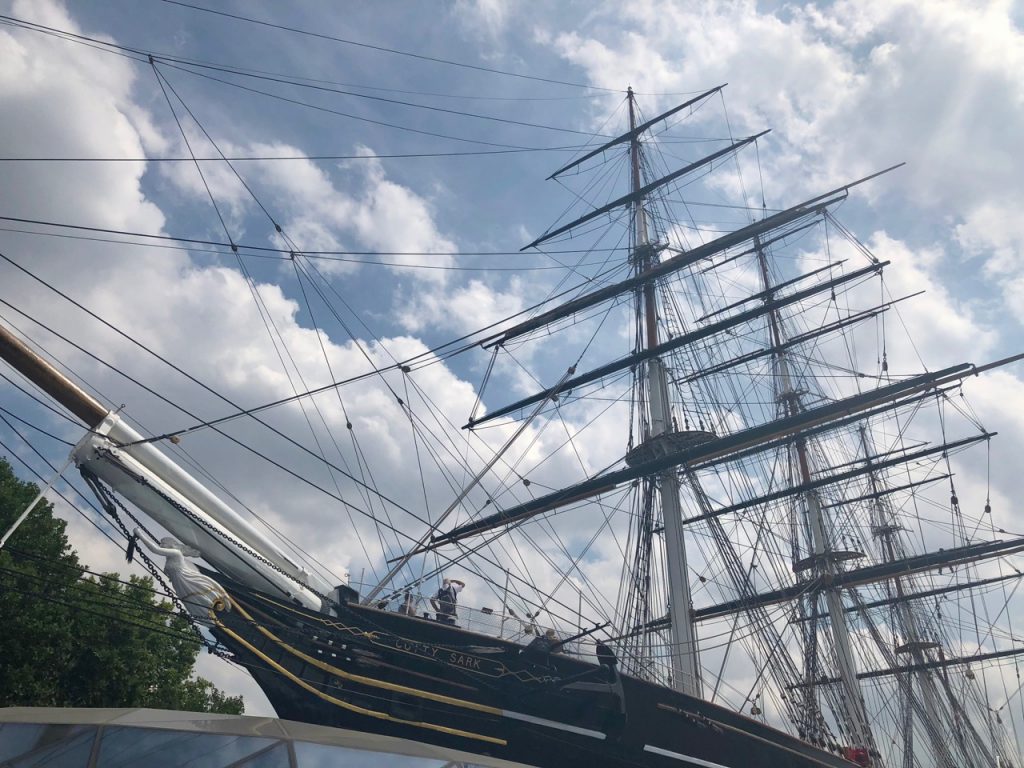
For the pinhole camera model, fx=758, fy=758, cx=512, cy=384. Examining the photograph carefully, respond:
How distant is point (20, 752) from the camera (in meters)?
6.69

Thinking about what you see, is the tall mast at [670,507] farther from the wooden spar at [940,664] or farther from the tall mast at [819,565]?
the wooden spar at [940,664]

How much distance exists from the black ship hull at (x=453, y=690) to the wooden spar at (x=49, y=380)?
112 inches

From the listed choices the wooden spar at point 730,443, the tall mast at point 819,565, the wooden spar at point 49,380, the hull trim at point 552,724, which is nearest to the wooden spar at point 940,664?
the tall mast at point 819,565

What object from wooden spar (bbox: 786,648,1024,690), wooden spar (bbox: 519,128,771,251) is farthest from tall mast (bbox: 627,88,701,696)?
wooden spar (bbox: 786,648,1024,690)

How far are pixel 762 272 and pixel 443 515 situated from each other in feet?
91.0

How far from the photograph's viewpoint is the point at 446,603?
38.8 ft

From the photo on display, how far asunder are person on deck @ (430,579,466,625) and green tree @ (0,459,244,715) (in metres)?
7.05

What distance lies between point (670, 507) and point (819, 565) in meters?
12.7

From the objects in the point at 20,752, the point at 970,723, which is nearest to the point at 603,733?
the point at 20,752

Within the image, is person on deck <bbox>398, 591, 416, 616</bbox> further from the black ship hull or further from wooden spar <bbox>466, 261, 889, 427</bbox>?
wooden spar <bbox>466, 261, 889, 427</bbox>

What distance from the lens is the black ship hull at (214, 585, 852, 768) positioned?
10070 mm

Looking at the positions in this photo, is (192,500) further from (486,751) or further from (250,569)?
(486,751)

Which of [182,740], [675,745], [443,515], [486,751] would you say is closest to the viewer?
[182,740]

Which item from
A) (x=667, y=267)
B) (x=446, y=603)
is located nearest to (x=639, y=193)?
(x=667, y=267)
